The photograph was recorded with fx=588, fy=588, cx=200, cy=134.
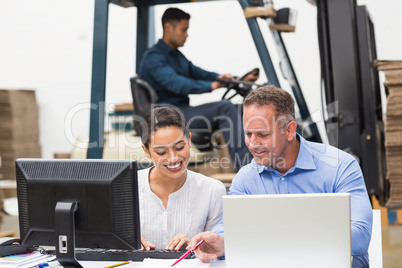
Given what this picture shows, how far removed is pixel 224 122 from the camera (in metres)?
4.54

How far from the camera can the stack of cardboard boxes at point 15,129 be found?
680 centimetres

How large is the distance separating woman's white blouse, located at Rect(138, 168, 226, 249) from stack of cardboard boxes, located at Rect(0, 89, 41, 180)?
451 cm

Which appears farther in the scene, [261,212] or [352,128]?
[352,128]

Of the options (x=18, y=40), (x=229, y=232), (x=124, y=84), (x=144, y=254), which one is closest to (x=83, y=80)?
(x=124, y=84)

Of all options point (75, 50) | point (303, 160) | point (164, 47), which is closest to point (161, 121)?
point (303, 160)

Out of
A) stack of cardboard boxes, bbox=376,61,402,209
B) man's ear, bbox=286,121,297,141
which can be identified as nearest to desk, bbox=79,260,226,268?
man's ear, bbox=286,121,297,141

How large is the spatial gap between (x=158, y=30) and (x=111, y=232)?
5991 millimetres

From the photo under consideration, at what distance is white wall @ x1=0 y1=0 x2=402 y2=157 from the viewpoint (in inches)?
291

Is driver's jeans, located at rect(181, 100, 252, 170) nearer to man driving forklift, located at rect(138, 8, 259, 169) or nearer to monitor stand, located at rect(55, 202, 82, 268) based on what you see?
man driving forklift, located at rect(138, 8, 259, 169)

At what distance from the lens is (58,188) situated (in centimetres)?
198

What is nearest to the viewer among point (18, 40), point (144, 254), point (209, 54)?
point (144, 254)

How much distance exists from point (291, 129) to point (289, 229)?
29.5 inches

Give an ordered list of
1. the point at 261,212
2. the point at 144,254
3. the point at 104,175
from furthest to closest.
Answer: the point at 144,254, the point at 104,175, the point at 261,212

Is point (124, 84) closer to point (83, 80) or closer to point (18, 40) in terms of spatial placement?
point (83, 80)
